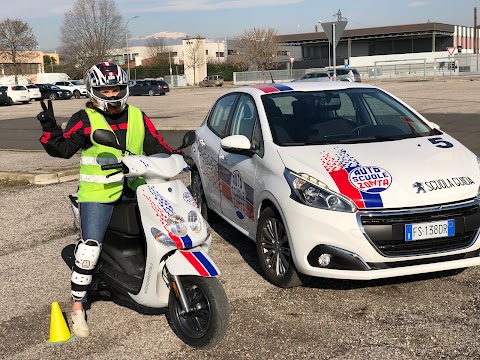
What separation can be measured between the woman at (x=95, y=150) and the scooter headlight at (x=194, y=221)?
610mm

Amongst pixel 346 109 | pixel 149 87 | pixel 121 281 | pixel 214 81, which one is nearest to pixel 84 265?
pixel 121 281

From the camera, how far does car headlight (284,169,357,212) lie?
4309 mm

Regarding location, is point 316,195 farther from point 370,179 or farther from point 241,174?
point 241,174

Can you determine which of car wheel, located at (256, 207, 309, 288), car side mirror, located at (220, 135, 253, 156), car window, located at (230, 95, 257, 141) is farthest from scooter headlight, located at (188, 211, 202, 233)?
car window, located at (230, 95, 257, 141)

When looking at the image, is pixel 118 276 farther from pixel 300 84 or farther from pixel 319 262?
pixel 300 84

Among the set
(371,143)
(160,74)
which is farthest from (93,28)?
(371,143)

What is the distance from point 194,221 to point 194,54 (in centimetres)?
8455

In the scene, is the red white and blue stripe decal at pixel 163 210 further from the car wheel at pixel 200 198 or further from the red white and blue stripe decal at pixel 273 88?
the car wheel at pixel 200 198

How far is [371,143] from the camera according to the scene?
507 cm

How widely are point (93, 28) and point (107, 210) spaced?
80.9 m

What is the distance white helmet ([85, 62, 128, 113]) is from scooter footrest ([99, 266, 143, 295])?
3.58 ft

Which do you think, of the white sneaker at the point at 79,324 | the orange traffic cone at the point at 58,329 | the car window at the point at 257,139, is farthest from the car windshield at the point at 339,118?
the orange traffic cone at the point at 58,329

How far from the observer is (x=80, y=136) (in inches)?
156

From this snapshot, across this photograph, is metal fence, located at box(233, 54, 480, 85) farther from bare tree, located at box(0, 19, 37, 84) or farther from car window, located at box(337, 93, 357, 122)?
car window, located at box(337, 93, 357, 122)
